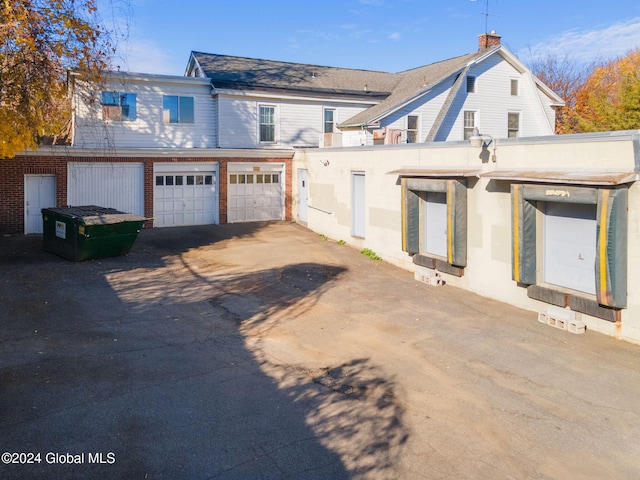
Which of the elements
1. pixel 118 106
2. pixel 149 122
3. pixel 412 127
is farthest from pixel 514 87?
pixel 118 106

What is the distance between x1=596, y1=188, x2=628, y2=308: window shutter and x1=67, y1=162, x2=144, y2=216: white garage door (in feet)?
59.4

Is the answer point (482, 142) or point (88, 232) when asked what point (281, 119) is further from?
point (482, 142)

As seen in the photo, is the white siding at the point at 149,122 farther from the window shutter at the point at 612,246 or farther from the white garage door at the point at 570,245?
the window shutter at the point at 612,246

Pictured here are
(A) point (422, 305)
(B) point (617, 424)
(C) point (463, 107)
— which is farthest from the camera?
(C) point (463, 107)

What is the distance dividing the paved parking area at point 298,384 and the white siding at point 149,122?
31.7 ft

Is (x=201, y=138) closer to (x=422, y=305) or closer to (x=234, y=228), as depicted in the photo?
(x=234, y=228)

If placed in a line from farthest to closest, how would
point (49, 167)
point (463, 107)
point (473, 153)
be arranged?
point (463, 107) < point (49, 167) < point (473, 153)

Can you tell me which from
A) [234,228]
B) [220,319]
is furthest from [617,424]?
[234,228]

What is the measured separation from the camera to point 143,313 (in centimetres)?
1188

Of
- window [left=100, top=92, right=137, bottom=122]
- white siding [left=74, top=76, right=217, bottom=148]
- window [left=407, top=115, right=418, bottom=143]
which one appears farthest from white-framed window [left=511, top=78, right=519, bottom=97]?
window [left=100, top=92, right=137, bottom=122]

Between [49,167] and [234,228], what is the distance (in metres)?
7.42

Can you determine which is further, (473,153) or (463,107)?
(463,107)

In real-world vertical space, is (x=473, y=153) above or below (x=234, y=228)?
above

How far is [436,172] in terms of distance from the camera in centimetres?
1478
